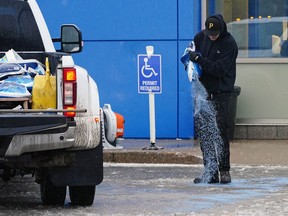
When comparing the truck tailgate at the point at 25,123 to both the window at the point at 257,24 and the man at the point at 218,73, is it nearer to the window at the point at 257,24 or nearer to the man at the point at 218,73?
the man at the point at 218,73

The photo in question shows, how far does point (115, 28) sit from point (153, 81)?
196 centimetres

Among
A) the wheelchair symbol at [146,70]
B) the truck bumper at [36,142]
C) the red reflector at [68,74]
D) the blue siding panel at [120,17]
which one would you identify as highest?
the blue siding panel at [120,17]

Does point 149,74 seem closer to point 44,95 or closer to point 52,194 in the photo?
point 52,194

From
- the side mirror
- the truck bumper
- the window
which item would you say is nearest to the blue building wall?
the window

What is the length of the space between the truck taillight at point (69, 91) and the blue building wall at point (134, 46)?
7332 mm

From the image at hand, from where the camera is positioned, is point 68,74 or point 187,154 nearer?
point 68,74

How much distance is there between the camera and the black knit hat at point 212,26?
33.8 ft

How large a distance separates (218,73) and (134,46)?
16.6 feet

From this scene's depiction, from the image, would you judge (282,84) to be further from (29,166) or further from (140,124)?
(29,166)

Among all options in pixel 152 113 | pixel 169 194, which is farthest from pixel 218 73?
pixel 152 113

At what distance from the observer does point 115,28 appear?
15281mm

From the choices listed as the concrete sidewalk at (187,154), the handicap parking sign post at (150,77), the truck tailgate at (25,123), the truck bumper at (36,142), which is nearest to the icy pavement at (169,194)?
the concrete sidewalk at (187,154)

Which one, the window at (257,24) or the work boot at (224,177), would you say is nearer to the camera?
the work boot at (224,177)

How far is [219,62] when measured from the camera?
1032 centimetres
